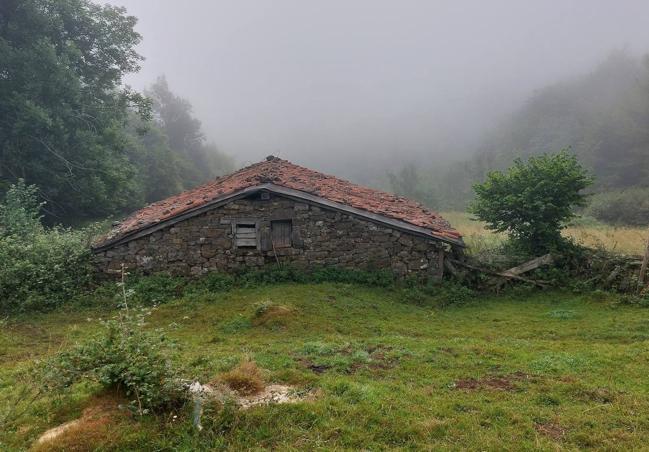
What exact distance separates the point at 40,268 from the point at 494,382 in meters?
10.2

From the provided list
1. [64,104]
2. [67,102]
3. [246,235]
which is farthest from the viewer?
[67,102]

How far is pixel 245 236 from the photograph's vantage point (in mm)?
11828

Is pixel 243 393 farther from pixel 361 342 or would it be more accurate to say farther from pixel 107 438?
pixel 361 342

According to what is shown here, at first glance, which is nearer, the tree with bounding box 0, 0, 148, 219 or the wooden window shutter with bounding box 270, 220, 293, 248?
the wooden window shutter with bounding box 270, 220, 293, 248

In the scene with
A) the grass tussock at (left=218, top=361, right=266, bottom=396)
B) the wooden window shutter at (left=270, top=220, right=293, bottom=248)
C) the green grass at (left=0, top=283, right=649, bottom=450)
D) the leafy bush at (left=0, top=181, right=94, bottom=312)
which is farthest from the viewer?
the wooden window shutter at (left=270, top=220, right=293, bottom=248)

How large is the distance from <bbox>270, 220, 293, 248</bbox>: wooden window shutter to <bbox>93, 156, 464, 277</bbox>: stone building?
27 millimetres

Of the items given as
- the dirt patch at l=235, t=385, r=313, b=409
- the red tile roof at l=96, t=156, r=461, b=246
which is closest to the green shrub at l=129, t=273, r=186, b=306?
the red tile roof at l=96, t=156, r=461, b=246

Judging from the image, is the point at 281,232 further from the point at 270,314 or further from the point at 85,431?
the point at 85,431

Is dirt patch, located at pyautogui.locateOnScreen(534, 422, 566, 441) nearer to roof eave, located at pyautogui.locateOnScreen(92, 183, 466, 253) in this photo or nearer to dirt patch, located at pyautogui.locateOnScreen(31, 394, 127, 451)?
dirt patch, located at pyautogui.locateOnScreen(31, 394, 127, 451)

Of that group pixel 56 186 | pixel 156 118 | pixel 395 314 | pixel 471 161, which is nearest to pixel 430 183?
pixel 471 161

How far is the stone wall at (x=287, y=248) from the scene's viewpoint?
458 inches

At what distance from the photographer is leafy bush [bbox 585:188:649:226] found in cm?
2733

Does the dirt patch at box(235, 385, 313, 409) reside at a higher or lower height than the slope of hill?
lower

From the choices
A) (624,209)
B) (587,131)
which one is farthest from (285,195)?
(587,131)
